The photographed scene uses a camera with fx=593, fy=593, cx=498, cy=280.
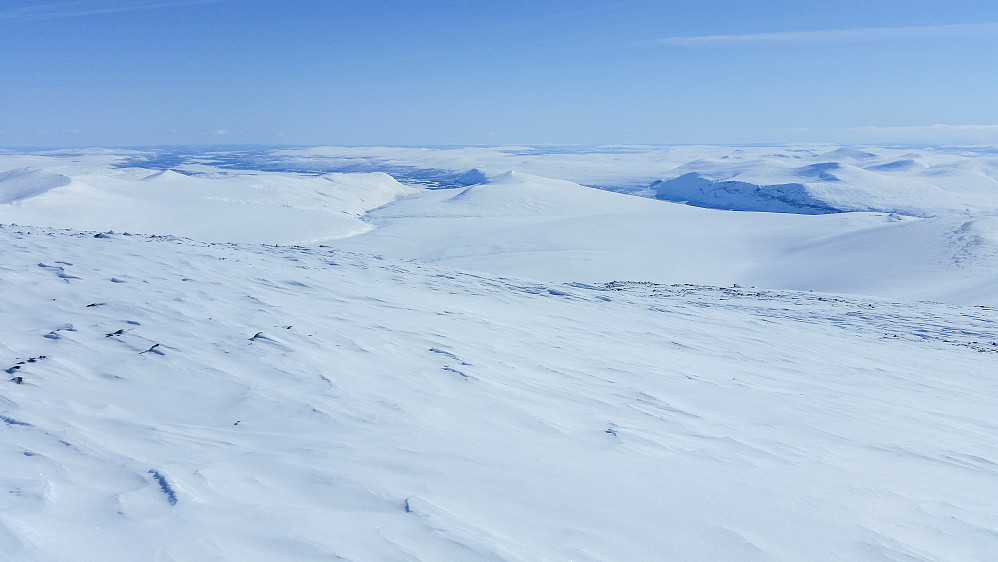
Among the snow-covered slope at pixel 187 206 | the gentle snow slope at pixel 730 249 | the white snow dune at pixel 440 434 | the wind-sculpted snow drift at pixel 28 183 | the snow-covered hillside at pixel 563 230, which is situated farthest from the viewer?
the wind-sculpted snow drift at pixel 28 183

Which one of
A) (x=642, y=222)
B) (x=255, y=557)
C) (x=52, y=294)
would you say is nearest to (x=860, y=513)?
(x=255, y=557)

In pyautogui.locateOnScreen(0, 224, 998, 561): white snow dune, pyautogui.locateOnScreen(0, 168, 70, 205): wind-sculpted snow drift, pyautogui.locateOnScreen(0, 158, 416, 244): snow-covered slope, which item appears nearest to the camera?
pyautogui.locateOnScreen(0, 224, 998, 561): white snow dune

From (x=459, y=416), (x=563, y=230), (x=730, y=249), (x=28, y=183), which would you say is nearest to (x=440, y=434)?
(x=459, y=416)

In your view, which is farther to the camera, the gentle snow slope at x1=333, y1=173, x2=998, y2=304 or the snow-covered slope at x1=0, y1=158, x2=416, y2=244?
the snow-covered slope at x1=0, y1=158, x2=416, y2=244

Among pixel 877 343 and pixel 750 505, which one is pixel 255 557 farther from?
pixel 877 343

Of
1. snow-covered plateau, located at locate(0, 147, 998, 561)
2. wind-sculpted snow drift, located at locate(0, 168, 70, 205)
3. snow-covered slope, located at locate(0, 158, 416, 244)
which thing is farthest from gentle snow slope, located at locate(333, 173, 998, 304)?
wind-sculpted snow drift, located at locate(0, 168, 70, 205)

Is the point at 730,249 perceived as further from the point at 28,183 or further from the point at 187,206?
the point at 28,183

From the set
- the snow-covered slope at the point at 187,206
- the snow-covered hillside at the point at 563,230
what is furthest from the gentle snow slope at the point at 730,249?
the snow-covered slope at the point at 187,206

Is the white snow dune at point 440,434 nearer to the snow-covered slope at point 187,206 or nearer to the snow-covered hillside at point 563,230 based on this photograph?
the snow-covered hillside at point 563,230

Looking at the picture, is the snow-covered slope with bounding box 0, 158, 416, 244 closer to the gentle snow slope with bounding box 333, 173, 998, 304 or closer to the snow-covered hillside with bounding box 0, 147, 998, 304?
the snow-covered hillside with bounding box 0, 147, 998, 304
